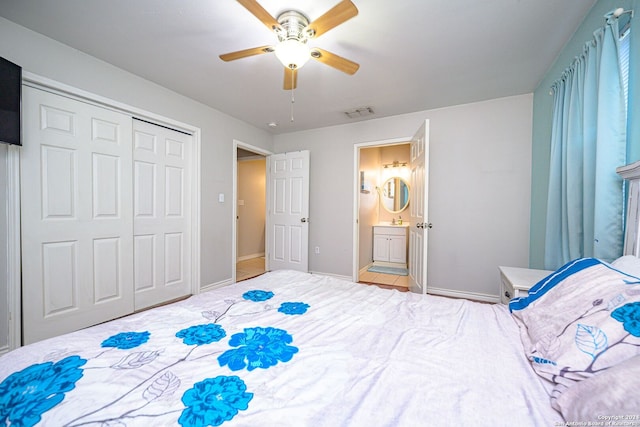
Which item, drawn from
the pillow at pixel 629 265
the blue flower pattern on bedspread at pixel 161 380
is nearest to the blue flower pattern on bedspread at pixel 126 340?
the blue flower pattern on bedspread at pixel 161 380

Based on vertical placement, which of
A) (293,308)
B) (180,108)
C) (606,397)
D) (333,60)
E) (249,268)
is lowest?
(249,268)

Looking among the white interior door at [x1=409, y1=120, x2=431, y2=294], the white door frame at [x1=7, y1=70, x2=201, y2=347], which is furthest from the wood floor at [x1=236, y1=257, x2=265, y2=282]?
the white interior door at [x1=409, y1=120, x2=431, y2=294]

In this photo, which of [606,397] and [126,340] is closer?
[606,397]

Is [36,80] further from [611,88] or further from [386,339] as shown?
[611,88]

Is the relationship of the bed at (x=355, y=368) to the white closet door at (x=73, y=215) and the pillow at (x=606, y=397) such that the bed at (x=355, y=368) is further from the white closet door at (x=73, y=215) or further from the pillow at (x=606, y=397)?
the white closet door at (x=73, y=215)

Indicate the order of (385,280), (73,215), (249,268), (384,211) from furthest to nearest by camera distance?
(384,211)
(249,268)
(385,280)
(73,215)

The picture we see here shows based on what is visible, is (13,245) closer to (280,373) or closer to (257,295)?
(257,295)

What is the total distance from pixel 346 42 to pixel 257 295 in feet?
6.48

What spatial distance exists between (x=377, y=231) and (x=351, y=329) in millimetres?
4006

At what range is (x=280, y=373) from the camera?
0.79 meters

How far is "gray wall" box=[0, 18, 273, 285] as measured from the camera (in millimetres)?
1896

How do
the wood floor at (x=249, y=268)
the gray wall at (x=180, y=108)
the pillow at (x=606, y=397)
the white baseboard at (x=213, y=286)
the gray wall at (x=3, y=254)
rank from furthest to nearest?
the wood floor at (x=249, y=268), the white baseboard at (x=213, y=286), the gray wall at (x=180, y=108), the gray wall at (x=3, y=254), the pillow at (x=606, y=397)

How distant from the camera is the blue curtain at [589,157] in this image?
1351mm

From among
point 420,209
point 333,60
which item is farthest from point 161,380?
point 420,209
